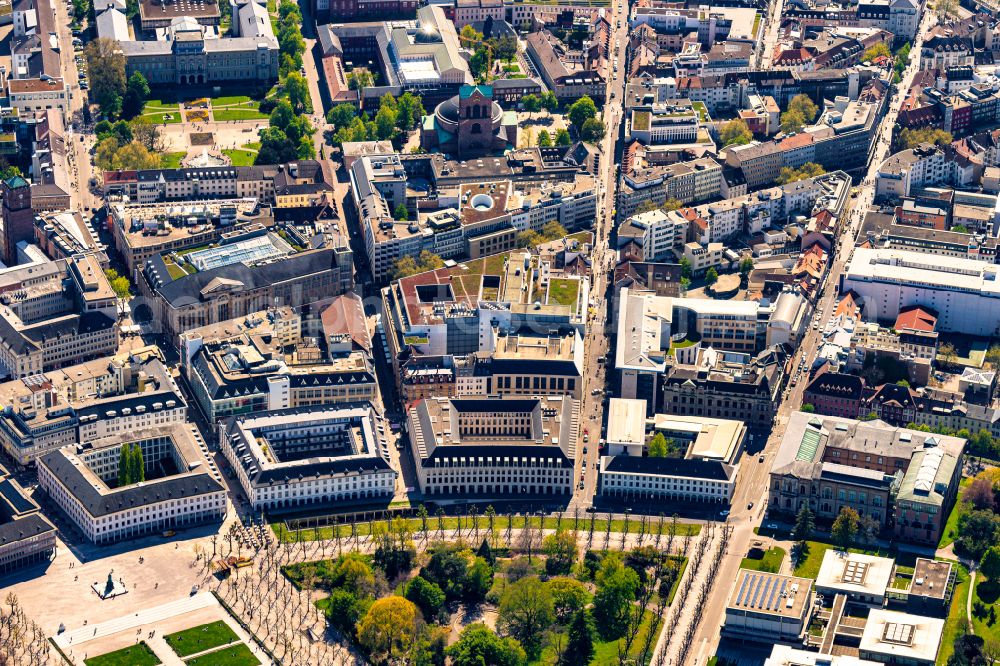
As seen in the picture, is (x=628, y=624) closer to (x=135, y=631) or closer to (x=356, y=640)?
(x=356, y=640)

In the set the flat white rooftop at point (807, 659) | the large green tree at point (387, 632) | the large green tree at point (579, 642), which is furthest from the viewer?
the large green tree at point (579, 642)

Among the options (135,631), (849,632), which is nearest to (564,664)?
(849,632)

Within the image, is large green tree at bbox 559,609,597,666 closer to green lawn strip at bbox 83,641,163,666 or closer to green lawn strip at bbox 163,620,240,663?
green lawn strip at bbox 163,620,240,663

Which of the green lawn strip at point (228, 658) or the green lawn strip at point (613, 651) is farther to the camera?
the green lawn strip at point (613, 651)

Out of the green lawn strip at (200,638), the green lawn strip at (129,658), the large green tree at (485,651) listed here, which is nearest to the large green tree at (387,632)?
the large green tree at (485,651)

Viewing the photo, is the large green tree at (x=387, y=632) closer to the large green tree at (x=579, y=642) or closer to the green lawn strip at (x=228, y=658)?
the green lawn strip at (x=228, y=658)

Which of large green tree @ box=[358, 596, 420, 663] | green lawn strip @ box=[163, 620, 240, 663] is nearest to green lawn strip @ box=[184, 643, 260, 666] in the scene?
green lawn strip @ box=[163, 620, 240, 663]

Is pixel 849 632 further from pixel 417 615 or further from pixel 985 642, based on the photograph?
pixel 417 615
